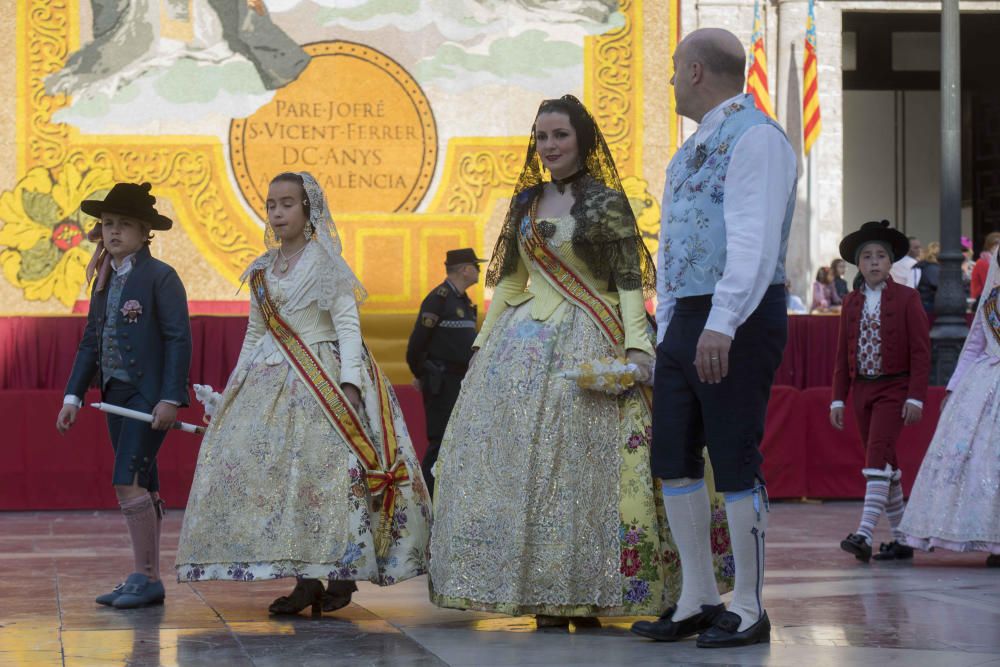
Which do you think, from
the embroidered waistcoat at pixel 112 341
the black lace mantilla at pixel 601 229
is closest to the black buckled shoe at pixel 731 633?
the black lace mantilla at pixel 601 229

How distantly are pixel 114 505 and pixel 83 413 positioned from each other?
0.62m

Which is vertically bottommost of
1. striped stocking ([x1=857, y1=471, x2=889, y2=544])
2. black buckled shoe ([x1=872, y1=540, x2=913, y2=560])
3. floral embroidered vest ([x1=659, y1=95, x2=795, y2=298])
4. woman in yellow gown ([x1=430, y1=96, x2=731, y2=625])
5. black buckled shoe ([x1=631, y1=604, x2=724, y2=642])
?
black buckled shoe ([x1=872, y1=540, x2=913, y2=560])

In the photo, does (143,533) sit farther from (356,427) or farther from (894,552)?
(894,552)

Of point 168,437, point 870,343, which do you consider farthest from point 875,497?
point 168,437

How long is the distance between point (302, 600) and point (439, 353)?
4.39m

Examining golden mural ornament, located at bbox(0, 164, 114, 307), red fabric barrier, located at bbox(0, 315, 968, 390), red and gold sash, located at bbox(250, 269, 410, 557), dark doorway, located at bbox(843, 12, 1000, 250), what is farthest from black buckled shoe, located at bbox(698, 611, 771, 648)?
dark doorway, located at bbox(843, 12, 1000, 250)

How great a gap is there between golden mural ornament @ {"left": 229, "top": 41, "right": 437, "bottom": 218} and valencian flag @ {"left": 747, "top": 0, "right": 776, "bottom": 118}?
330cm

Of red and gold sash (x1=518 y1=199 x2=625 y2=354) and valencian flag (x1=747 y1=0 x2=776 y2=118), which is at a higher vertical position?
valencian flag (x1=747 y1=0 x2=776 y2=118)

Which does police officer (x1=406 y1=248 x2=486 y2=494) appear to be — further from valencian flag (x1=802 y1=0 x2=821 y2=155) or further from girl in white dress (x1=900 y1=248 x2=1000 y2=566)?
valencian flag (x1=802 y1=0 x2=821 y2=155)

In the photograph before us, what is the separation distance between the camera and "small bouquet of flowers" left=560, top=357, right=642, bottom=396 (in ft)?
15.7

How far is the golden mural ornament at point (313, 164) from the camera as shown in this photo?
15.6 meters

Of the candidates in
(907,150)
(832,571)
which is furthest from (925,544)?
(907,150)

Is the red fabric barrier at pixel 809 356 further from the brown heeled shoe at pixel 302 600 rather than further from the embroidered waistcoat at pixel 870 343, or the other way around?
the brown heeled shoe at pixel 302 600

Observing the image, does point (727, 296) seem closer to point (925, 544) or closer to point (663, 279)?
point (663, 279)
